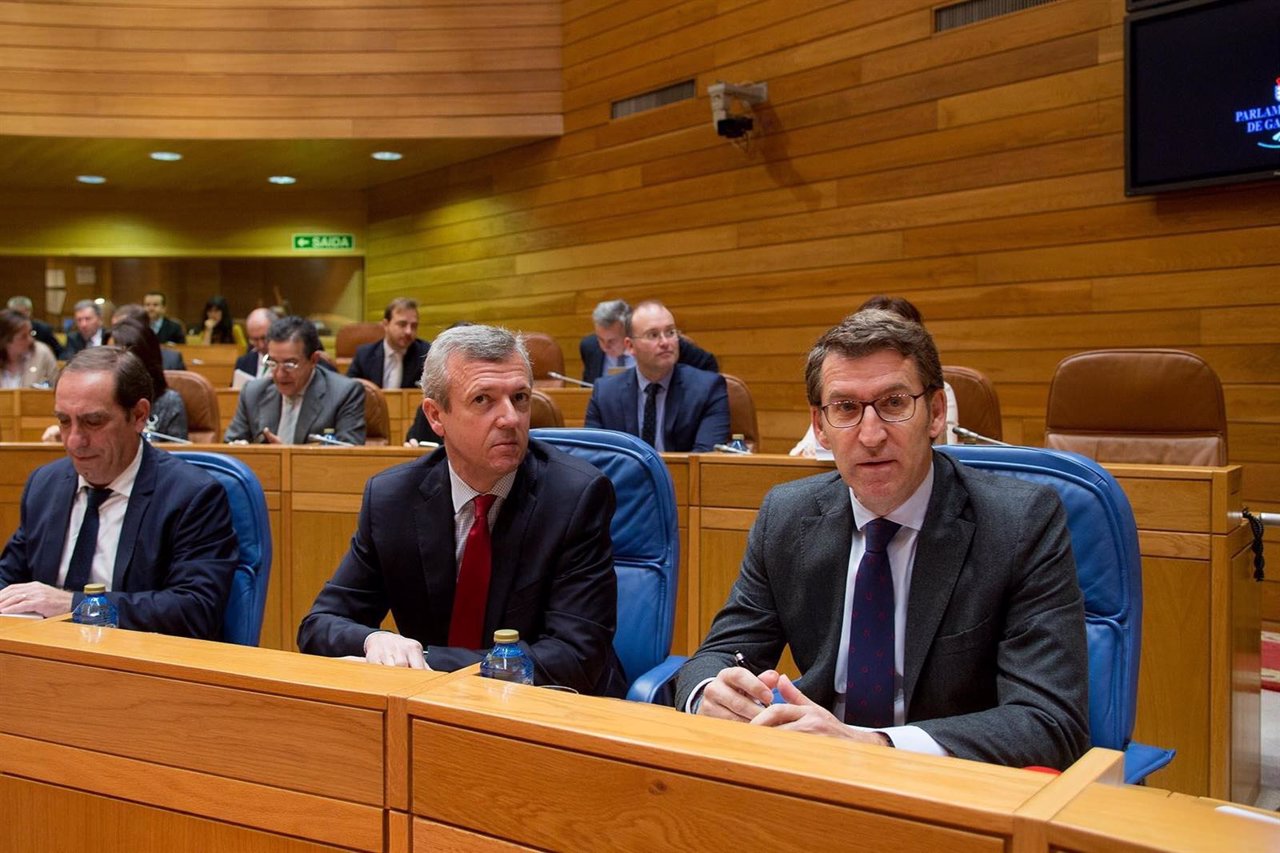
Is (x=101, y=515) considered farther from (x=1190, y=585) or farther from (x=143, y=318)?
(x=143, y=318)

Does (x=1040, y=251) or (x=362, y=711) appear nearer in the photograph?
(x=362, y=711)

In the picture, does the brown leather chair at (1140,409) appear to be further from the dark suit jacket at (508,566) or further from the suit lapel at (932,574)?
the suit lapel at (932,574)

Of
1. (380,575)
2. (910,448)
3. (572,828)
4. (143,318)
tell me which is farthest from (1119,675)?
(143,318)

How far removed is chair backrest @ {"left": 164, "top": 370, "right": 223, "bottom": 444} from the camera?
5.22 metres

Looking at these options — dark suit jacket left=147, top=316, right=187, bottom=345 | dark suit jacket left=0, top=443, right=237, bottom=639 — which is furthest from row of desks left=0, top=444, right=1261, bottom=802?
dark suit jacket left=147, top=316, right=187, bottom=345

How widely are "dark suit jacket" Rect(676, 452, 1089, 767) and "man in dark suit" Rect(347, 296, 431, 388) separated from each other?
16.5ft

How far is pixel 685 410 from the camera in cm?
451

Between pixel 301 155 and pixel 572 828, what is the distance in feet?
30.5

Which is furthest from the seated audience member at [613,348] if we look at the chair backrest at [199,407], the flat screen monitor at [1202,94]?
the flat screen monitor at [1202,94]

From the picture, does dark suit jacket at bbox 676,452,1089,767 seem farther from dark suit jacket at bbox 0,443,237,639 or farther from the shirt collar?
dark suit jacket at bbox 0,443,237,639

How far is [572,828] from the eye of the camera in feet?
3.44

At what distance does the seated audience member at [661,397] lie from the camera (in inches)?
177

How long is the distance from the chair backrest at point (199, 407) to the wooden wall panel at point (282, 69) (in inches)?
157

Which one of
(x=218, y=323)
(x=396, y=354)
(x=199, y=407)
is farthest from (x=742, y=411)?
(x=218, y=323)
